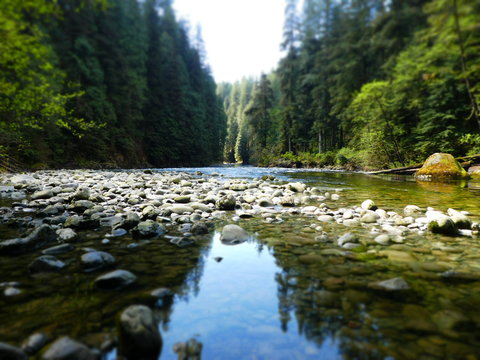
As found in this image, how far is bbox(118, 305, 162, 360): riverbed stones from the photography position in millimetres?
1088

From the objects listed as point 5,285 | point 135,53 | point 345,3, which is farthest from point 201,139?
point 5,285

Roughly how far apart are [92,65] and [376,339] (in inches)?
917

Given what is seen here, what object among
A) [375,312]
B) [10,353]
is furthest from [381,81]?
[10,353]

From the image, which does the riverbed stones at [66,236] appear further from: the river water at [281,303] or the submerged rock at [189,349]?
the submerged rock at [189,349]

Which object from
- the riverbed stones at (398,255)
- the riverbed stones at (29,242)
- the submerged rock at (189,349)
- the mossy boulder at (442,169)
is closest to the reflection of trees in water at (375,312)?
the riverbed stones at (398,255)

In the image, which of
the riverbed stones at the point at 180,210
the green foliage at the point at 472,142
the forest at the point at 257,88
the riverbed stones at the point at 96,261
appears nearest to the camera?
the riverbed stones at the point at 96,261

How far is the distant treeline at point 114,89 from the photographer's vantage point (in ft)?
30.4

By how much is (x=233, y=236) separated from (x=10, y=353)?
2058 mm

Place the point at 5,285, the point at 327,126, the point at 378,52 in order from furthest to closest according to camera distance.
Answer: the point at 327,126 → the point at 378,52 → the point at 5,285

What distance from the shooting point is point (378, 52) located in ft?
55.6

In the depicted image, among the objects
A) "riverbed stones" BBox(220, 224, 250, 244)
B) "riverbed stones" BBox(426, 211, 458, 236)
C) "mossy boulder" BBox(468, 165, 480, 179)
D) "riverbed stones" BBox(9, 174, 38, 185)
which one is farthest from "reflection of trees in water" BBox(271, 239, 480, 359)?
"mossy boulder" BBox(468, 165, 480, 179)

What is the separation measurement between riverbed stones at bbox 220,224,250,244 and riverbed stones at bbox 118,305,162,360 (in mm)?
1649

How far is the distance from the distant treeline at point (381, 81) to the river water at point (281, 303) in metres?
4.60

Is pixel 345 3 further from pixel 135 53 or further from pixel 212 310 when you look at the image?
pixel 212 310
